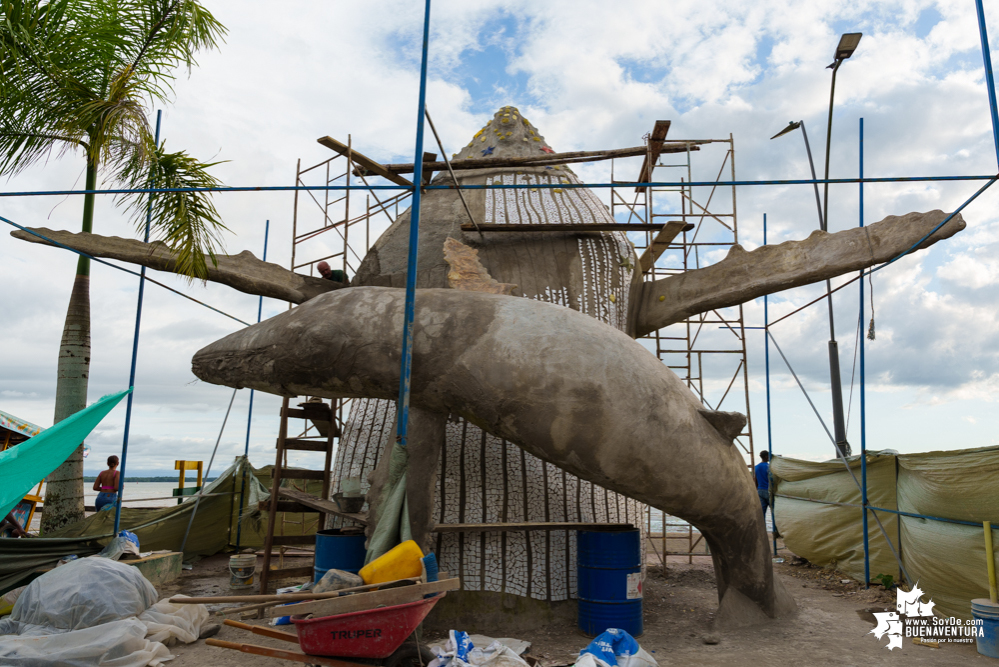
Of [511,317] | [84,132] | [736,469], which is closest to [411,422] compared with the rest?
[511,317]

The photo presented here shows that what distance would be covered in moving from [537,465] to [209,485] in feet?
20.2

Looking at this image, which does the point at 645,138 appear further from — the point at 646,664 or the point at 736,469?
the point at 646,664

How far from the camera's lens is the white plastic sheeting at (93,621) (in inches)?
180

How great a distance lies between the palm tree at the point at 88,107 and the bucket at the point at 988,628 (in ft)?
23.5

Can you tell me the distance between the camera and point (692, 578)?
28.4 ft

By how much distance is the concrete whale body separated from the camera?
506 centimetres

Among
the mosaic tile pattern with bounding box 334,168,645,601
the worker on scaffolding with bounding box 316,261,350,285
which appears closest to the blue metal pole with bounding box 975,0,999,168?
the mosaic tile pattern with bounding box 334,168,645,601

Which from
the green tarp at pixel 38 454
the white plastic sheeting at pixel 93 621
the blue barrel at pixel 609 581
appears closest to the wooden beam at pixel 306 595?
the white plastic sheeting at pixel 93 621

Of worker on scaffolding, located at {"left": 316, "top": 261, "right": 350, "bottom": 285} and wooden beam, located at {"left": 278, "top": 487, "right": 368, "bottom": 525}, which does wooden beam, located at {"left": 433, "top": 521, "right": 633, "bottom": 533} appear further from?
worker on scaffolding, located at {"left": 316, "top": 261, "right": 350, "bottom": 285}

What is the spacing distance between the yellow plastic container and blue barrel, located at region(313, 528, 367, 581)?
5.37ft

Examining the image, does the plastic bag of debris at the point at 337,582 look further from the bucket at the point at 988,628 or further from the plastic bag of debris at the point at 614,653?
the bucket at the point at 988,628

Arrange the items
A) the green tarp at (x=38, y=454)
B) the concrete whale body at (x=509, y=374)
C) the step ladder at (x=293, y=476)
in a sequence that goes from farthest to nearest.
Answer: the step ladder at (x=293, y=476), the concrete whale body at (x=509, y=374), the green tarp at (x=38, y=454)

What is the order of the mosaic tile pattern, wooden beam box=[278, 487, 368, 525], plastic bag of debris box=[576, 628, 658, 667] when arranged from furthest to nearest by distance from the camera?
the mosaic tile pattern
wooden beam box=[278, 487, 368, 525]
plastic bag of debris box=[576, 628, 658, 667]

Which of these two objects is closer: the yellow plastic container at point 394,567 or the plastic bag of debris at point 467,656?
the yellow plastic container at point 394,567
